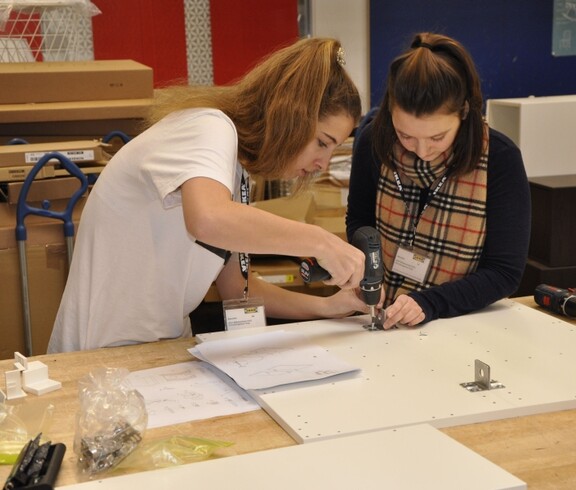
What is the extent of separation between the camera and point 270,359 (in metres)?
1.78

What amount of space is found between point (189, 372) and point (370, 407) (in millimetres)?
432

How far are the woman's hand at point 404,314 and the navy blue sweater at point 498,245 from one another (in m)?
0.05

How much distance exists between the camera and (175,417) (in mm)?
1523

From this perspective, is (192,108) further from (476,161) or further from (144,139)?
(476,161)

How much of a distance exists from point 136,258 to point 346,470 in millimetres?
834

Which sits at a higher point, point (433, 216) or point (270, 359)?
point (433, 216)

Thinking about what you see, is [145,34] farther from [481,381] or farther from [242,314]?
[481,381]

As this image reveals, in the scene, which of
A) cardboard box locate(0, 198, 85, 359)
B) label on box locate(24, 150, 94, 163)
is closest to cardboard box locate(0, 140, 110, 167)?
label on box locate(24, 150, 94, 163)

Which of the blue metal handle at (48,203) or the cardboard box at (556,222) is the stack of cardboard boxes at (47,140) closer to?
the blue metal handle at (48,203)

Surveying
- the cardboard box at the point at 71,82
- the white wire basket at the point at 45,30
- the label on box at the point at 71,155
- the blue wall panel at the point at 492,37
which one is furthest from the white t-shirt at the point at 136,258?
the blue wall panel at the point at 492,37

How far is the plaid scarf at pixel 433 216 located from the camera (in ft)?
7.30

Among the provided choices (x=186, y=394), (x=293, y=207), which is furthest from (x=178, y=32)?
(x=186, y=394)

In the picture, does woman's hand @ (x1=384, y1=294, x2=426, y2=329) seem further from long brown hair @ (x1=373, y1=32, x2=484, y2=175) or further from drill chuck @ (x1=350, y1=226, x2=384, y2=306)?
long brown hair @ (x1=373, y1=32, x2=484, y2=175)

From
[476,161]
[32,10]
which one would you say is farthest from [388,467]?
[32,10]
